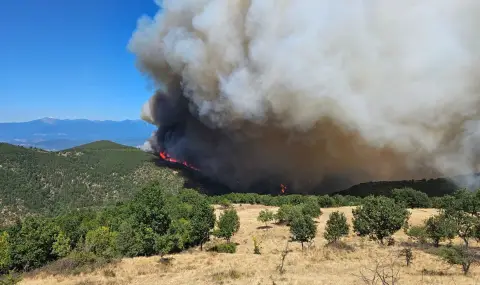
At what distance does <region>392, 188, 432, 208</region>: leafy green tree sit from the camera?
5481cm

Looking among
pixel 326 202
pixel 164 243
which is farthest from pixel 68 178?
pixel 164 243

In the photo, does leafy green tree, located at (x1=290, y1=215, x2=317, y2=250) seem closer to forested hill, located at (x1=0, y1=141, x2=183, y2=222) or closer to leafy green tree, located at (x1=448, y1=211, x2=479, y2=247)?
leafy green tree, located at (x1=448, y1=211, x2=479, y2=247)

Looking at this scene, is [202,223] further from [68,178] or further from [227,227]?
[68,178]

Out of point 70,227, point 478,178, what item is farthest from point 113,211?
point 478,178

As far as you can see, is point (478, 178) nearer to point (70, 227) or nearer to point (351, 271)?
point (351, 271)

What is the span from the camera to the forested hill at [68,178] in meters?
72.8

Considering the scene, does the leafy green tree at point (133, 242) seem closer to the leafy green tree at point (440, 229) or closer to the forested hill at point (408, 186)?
the leafy green tree at point (440, 229)

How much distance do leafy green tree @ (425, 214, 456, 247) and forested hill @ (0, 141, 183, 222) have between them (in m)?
64.3

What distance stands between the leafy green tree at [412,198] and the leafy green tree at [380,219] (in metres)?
27.8

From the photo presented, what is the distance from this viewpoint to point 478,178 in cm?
4869

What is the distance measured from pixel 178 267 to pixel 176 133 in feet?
246

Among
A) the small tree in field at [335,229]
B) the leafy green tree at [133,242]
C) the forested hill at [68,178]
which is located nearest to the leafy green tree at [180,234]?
the leafy green tree at [133,242]

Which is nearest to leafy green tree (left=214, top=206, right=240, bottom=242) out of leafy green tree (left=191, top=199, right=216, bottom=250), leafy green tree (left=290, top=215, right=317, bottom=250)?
leafy green tree (left=191, top=199, right=216, bottom=250)

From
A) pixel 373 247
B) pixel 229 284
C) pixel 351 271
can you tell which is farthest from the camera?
pixel 373 247
